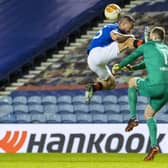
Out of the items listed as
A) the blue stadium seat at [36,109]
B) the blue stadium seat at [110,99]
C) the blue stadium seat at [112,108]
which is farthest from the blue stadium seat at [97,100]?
the blue stadium seat at [36,109]

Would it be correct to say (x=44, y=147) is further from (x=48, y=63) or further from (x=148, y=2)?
(x=148, y=2)

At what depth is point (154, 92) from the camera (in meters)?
11.5

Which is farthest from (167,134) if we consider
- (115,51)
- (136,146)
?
(115,51)

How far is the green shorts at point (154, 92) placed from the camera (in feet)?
37.6

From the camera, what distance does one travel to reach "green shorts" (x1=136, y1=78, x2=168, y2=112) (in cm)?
1147

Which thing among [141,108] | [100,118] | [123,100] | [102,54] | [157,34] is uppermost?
[157,34]

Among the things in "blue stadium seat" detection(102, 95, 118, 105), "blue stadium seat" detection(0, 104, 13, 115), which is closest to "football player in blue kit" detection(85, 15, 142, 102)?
"blue stadium seat" detection(102, 95, 118, 105)

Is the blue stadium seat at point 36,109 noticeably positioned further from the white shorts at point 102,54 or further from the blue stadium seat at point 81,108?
the white shorts at point 102,54

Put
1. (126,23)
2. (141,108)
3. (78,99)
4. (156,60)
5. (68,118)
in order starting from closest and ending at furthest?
(156,60), (126,23), (141,108), (68,118), (78,99)

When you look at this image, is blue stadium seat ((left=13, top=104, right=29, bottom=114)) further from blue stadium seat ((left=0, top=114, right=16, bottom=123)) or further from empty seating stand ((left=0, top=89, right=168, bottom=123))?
blue stadium seat ((left=0, top=114, right=16, bottom=123))

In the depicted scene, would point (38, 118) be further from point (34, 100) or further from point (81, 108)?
point (81, 108)

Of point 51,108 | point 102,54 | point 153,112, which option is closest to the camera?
point 153,112

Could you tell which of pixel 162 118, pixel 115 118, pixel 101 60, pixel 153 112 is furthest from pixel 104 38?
pixel 115 118

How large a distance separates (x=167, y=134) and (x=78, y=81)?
13.2ft
